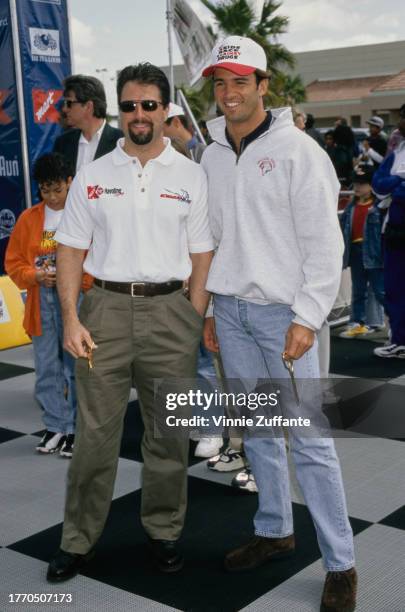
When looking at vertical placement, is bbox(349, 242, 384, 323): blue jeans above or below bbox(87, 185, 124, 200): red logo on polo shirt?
below

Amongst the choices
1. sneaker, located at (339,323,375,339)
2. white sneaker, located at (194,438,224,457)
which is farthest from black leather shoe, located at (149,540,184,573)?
sneaker, located at (339,323,375,339)

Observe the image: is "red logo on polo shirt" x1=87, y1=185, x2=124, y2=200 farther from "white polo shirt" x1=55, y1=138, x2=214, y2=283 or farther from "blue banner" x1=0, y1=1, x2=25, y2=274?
"blue banner" x1=0, y1=1, x2=25, y2=274

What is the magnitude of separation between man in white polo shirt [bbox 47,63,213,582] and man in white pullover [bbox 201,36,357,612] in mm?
138

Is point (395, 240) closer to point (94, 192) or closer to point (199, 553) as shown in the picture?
point (199, 553)

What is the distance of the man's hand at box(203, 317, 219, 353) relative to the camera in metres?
3.41

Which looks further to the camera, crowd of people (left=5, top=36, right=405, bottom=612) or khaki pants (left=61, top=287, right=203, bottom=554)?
khaki pants (left=61, top=287, right=203, bottom=554)

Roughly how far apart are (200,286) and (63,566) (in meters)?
1.22

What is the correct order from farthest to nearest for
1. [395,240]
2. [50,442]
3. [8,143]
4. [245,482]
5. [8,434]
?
[8,143] < [395,240] < [8,434] < [50,442] < [245,482]

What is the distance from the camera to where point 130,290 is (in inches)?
124

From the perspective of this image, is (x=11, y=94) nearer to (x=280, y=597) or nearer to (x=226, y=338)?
(x=226, y=338)

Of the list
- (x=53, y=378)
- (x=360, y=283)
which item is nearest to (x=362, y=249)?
(x=360, y=283)

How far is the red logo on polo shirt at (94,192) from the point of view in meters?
3.10

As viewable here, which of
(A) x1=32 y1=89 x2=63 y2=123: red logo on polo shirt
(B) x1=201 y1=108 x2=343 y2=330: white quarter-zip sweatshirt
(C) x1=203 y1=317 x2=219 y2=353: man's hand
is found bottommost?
(C) x1=203 y1=317 x2=219 y2=353: man's hand

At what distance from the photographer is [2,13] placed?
8.07 meters
